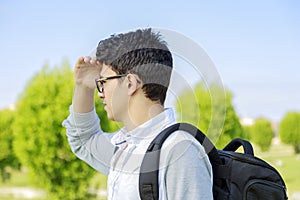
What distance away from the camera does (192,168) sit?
125cm

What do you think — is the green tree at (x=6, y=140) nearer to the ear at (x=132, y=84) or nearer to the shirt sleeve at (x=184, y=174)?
the ear at (x=132, y=84)

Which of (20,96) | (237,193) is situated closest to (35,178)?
(20,96)

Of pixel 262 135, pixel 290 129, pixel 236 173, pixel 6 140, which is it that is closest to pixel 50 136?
pixel 236 173

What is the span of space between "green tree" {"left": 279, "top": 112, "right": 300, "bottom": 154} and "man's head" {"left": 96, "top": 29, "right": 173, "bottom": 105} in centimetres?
3319

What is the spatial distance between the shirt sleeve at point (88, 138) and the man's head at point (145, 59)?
36 centimetres

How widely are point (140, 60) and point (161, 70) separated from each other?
0.06 meters

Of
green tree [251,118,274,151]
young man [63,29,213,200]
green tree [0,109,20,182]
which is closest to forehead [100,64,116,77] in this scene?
young man [63,29,213,200]

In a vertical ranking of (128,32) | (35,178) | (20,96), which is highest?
(20,96)

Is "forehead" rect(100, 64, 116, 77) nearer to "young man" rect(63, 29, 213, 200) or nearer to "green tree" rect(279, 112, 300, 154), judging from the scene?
"young man" rect(63, 29, 213, 200)

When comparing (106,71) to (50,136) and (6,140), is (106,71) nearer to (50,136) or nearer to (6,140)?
(50,136)

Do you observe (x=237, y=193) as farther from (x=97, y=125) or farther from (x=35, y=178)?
(x=35, y=178)

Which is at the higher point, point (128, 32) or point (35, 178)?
point (128, 32)

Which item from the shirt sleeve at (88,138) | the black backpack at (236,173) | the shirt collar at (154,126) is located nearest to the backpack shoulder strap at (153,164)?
the black backpack at (236,173)

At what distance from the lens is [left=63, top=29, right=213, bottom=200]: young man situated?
49.3 inches
